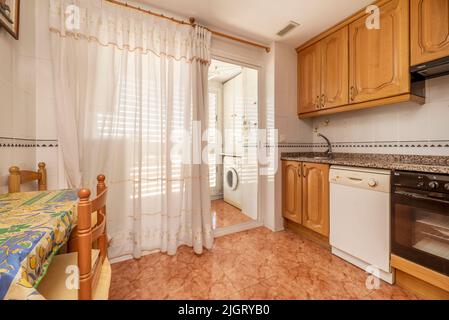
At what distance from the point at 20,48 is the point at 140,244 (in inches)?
65.4

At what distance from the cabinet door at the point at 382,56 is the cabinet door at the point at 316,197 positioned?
29.3 inches

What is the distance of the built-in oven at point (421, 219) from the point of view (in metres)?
1.15

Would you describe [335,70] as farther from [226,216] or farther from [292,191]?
[226,216]

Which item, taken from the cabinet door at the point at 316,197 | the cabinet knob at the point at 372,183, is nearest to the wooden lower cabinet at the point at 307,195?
the cabinet door at the point at 316,197

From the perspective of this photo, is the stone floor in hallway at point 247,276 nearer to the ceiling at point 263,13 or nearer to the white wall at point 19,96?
the white wall at point 19,96

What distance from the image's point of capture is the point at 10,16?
115 centimetres

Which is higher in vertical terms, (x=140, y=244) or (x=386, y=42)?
(x=386, y=42)

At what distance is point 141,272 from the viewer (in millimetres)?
1509

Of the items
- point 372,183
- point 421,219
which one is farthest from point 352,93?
point 421,219

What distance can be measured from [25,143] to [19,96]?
307 mm

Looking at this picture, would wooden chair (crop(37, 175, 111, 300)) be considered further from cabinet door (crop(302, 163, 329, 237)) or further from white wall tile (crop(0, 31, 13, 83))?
cabinet door (crop(302, 163, 329, 237))

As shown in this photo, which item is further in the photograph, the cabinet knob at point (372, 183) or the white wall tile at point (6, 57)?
the cabinet knob at point (372, 183)
